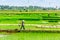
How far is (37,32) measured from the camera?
636 inches

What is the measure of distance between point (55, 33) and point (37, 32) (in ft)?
5.34

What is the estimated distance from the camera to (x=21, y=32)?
52.1 ft

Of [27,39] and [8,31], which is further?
[8,31]

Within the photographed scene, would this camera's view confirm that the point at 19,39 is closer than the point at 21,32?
Yes

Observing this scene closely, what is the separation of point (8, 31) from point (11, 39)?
3565 millimetres

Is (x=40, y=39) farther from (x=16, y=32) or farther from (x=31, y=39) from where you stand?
(x=16, y=32)

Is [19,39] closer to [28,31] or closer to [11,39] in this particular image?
[11,39]

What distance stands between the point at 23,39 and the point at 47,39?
171 cm

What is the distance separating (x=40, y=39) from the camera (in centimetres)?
1277

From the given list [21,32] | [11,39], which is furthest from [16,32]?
[11,39]

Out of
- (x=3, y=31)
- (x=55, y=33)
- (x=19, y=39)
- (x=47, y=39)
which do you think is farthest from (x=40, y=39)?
(x=3, y=31)

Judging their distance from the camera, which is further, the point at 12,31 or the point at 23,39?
the point at 12,31

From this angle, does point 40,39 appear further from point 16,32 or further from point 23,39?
point 16,32

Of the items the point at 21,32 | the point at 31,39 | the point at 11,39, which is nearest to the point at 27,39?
the point at 31,39
